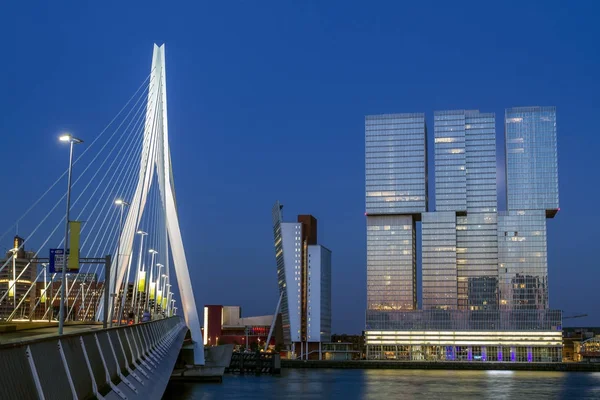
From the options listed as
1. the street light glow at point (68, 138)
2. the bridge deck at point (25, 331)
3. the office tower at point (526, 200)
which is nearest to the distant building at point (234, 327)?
the office tower at point (526, 200)

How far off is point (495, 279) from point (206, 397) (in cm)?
13348

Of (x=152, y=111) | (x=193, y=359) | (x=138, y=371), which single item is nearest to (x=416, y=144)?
(x=193, y=359)

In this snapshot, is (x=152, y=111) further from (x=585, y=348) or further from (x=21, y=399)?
(x=585, y=348)

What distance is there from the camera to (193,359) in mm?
57656

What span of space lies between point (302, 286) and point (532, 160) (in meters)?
52.8

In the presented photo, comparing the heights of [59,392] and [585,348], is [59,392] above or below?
above

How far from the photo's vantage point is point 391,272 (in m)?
176

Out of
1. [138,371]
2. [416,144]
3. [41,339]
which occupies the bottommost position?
[138,371]

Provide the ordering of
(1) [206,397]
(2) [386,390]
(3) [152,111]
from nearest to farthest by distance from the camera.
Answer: (3) [152,111], (1) [206,397], (2) [386,390]

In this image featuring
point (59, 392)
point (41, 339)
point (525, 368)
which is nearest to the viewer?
point (41, 339)

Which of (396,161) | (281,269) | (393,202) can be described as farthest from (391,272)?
(396,161)

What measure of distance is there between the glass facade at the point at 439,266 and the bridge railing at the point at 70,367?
163238 mm

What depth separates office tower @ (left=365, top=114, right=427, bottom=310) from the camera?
17538 centimetres

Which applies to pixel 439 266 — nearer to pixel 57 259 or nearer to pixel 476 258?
pixel 476 258
